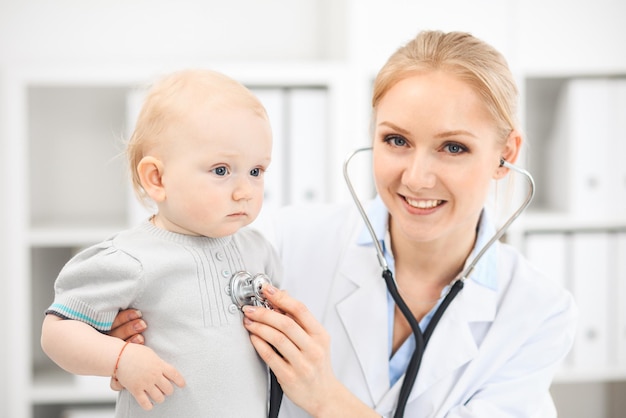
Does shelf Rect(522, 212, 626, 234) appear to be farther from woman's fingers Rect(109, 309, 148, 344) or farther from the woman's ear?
woman's fingers Rect(109, 309, 148, 344)

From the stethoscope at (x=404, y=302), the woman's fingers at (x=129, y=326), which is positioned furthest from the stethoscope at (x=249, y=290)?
the stethoscope at (x=404, y=302)

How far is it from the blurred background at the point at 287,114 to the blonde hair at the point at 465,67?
79 cm

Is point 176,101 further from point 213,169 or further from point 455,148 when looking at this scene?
point 455,148

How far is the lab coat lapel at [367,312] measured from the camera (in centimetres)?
125

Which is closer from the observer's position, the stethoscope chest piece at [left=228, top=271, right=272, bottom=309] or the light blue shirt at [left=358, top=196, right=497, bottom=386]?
the stethoscope chest piece at [left=228, top=271, right=272, bottom=309]

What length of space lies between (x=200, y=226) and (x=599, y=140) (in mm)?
1588

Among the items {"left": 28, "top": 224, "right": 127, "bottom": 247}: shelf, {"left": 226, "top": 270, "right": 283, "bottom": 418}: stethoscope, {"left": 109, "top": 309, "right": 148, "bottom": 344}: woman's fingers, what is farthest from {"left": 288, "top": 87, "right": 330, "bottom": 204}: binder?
{"left": 109, "top": 309, "right": 148, "bottom": 344}: woman's fingers

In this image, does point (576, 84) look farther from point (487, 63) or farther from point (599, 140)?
point (487, 63)

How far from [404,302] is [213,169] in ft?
1.64

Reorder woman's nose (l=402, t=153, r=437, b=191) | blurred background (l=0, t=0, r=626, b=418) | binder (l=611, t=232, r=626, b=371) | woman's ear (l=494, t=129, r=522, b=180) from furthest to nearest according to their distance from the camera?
binder (l=611, t=232, r=626, b=371) < blurred background (l=0, t=0, r=626, b=418) < woman's ear (l=494, t=129, r=522, b=180) < woman's nose (l=402, t=153, r=437, b=191)

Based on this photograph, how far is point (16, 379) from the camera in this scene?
2.04 m

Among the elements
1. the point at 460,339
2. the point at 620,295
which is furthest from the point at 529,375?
the point at 620,295

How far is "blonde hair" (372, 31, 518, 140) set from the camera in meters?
1.17

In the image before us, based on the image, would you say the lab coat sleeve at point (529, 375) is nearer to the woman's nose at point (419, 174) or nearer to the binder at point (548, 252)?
the woman's nose at point (419, 174)
